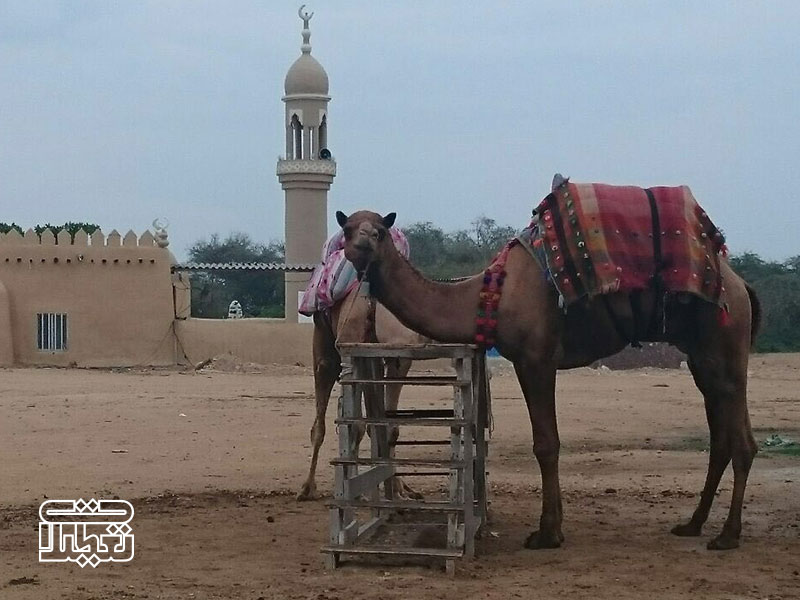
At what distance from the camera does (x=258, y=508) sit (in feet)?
32.7

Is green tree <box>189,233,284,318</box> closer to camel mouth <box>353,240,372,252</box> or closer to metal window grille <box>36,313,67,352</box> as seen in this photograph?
metal window grille <box>36,313,67,352</box>

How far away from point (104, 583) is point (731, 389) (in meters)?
4.18

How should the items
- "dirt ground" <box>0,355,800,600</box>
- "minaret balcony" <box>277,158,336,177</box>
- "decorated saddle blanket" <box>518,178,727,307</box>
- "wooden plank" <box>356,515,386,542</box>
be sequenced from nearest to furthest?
"dirt ground" <box>0,355,800,600</box> < "decorated saddle blanket" <box>518,178,727,307</box> < "wooden plank" <box>356,515,386,542</box> < "minaret balcony" <box>277,158,336,177</box>

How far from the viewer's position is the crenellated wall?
3241cm

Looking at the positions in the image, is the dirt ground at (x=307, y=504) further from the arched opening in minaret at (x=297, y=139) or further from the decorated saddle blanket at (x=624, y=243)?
the arched opening in minaret at (x=297, y=139)

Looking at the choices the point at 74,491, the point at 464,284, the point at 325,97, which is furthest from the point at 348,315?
the point at 325,97

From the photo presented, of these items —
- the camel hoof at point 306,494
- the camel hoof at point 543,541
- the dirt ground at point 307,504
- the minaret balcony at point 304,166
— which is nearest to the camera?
the dirt ground at point 307,504

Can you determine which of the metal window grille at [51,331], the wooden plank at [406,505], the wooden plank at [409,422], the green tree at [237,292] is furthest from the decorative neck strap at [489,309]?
the green tree at [237,292]

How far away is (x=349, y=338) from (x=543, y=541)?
2.68m

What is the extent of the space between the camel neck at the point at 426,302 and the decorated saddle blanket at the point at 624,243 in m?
0.58

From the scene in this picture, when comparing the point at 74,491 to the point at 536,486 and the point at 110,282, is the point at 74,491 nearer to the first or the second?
the point at 536,486

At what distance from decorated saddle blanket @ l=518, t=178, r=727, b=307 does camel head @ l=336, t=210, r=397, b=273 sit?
38.8 inches

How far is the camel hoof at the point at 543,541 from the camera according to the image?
324 inches

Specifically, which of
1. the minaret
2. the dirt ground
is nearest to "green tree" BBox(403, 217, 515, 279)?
the minaret
